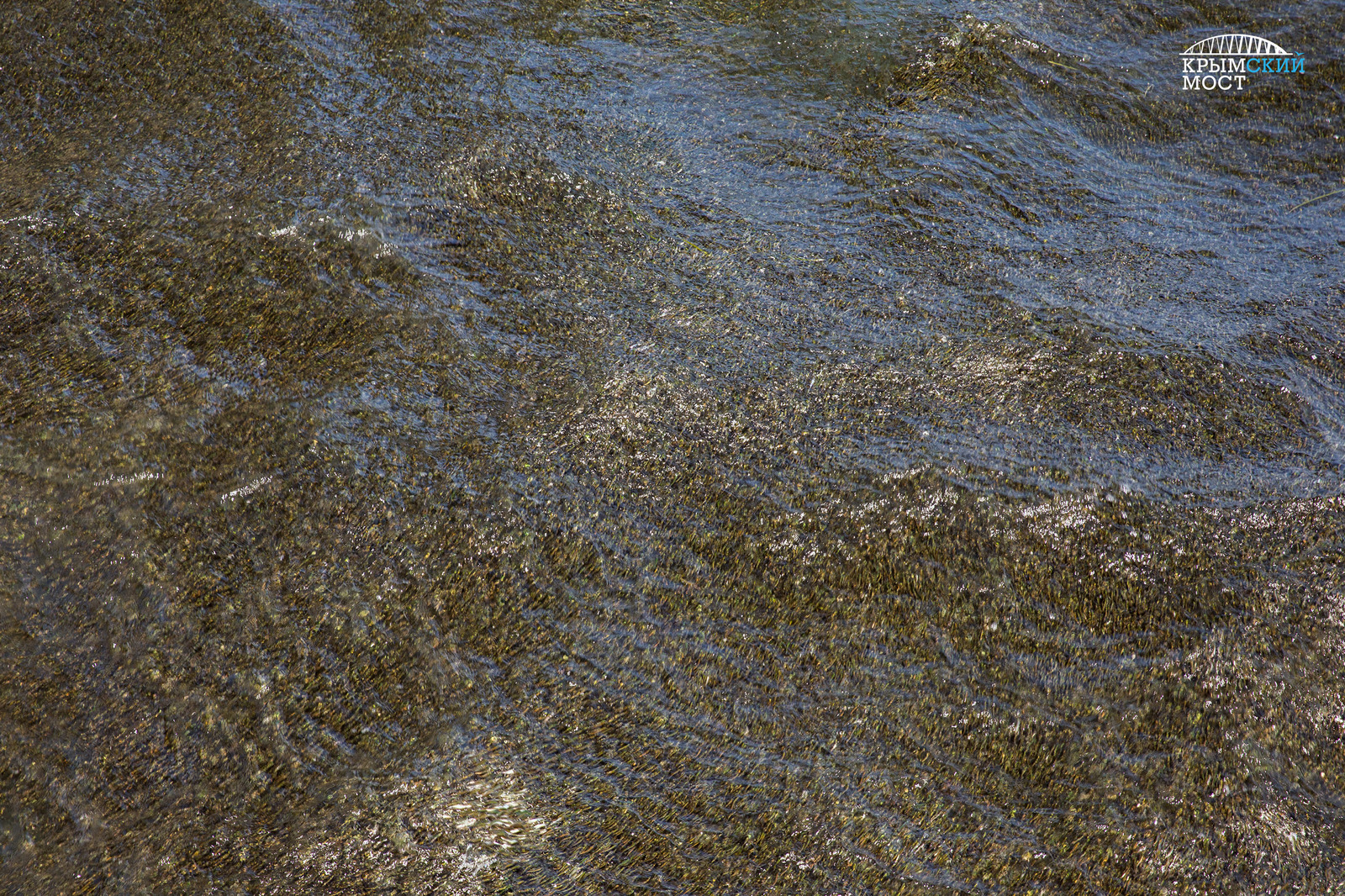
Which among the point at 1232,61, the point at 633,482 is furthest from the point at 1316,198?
the point at 633,482

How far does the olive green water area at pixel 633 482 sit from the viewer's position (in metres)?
3.40

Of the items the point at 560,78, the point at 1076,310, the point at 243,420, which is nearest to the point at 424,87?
the point at 560,78

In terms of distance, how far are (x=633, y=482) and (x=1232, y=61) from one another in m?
5.80

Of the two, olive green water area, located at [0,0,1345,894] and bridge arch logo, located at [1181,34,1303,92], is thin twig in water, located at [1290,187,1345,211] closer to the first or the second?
olive green water area, located at [0,0,1345,894]

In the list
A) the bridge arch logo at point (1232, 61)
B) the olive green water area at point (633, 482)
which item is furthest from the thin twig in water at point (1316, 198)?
the bridge arch logo at point (1232, 61)

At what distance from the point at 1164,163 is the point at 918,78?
68.0 inches

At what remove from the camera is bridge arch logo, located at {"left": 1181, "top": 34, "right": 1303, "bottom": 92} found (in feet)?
21.2

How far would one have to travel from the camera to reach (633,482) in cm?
414

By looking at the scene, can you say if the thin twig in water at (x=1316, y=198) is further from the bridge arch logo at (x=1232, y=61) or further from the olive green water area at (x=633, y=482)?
the bridge arch logo at (x=1232, y=61)

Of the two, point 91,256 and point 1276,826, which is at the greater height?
point 91,256

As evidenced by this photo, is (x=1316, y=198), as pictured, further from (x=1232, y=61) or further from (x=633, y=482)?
(x=633, y=482)

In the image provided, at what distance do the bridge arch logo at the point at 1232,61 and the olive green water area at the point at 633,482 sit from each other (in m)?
1.03

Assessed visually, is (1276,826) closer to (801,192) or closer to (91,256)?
(801,192)

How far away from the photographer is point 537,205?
5.16 metres
